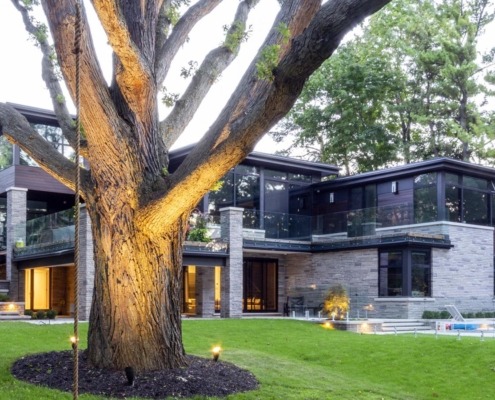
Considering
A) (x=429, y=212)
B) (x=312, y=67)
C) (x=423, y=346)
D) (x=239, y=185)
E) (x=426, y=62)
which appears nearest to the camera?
(x=312, y=67)

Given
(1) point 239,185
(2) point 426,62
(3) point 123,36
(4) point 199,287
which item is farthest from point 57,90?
(2) point 426,62

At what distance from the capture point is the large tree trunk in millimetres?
8039

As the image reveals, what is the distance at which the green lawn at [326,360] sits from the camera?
30.0 ft

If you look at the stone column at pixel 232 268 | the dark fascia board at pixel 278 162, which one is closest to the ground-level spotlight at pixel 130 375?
the stone column at pixel 232 268

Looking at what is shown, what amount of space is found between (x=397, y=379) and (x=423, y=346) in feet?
9.40

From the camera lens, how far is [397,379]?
484 inches

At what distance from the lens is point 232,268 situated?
2283 centimetres

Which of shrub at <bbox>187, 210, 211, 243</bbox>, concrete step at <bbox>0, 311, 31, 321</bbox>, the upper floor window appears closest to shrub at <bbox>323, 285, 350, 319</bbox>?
shrub at <bbox>187, 210, 211, 243</bbox>

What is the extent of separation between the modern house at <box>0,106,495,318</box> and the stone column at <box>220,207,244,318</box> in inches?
1.4

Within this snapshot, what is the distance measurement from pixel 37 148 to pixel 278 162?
1886 cm

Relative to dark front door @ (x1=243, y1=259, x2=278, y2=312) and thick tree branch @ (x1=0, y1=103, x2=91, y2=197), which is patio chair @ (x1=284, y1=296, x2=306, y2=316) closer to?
dark front door @ (x1=243, y1=259, x2=278, y2=312)

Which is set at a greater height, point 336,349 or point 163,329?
point 163,329

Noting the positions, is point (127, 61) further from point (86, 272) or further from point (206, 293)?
point (206, 293)

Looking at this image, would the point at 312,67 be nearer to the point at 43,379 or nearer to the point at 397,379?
the point at 43,379
